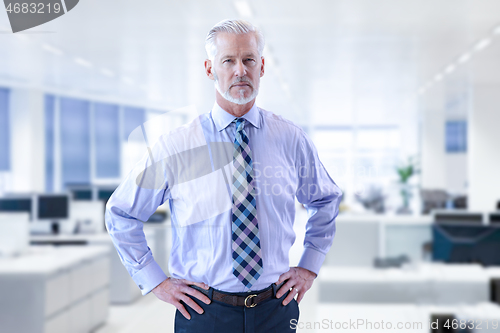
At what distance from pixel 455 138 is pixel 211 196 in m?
10.1

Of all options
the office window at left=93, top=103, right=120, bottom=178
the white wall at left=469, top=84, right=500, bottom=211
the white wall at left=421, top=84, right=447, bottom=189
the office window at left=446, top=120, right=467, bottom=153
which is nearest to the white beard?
the office window at left=93, top=103, right=120, bottom=178

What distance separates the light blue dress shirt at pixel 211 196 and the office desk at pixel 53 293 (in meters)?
1.02

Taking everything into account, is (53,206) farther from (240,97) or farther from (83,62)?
(240,97)

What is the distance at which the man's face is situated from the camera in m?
1.45

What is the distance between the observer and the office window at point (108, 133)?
97.3 inches

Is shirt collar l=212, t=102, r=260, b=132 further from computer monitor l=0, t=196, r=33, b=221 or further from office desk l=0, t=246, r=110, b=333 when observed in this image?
computer monitor l=0, t=196, r=33, b=221

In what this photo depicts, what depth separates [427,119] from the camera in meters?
9.34

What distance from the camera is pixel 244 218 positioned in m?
1.46

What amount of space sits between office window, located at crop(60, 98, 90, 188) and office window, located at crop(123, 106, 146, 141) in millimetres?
739

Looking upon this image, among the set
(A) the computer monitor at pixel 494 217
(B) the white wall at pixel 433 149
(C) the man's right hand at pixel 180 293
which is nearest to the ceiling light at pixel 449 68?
(A) the computer monitor at pixel 494 217

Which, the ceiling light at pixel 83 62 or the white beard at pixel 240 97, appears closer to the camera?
the white beard at pixel 240 97

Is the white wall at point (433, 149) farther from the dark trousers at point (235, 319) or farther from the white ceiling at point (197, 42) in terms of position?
the dark trousers at point (235, 319)

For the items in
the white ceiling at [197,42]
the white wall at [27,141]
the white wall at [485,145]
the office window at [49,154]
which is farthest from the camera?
the white wall at [485,145]

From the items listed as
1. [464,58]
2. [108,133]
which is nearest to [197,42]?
[108,133]
